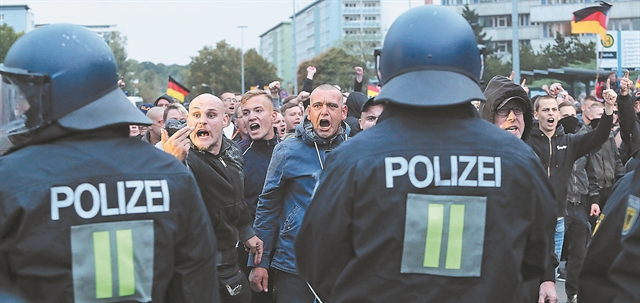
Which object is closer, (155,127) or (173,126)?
(173,126)

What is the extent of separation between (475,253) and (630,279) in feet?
1.73

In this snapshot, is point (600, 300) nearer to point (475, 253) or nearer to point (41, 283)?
point (475, 253)

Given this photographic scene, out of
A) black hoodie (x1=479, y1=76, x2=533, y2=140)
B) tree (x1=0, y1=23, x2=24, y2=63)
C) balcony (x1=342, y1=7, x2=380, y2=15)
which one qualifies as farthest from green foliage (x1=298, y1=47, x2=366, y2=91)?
black hoodie (x1=479, y1=76, x2=533, y2=140)

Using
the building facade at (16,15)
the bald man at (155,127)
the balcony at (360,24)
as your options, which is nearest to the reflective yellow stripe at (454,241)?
the bald man at (155,127)

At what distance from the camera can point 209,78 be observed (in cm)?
11050

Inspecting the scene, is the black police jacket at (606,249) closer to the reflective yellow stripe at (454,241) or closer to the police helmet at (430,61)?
the reflective yellow stripe at (454,241)

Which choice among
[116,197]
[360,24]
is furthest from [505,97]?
[360,24]

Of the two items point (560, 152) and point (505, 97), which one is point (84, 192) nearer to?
point (505, 97)

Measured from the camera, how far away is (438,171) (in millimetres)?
3102

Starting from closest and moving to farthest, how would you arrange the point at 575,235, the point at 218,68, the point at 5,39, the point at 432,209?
the point at 432,209 < the point at 575,235 < the point at 5,39 < the point at 218,68

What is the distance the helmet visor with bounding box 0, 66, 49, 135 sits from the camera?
301cm

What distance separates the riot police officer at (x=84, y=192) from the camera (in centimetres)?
291

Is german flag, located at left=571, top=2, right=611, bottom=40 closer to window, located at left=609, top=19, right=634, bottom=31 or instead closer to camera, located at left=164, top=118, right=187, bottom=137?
camera, located at left=164, top=118, right=187, bottom=137

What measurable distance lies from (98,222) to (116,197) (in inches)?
4.1
